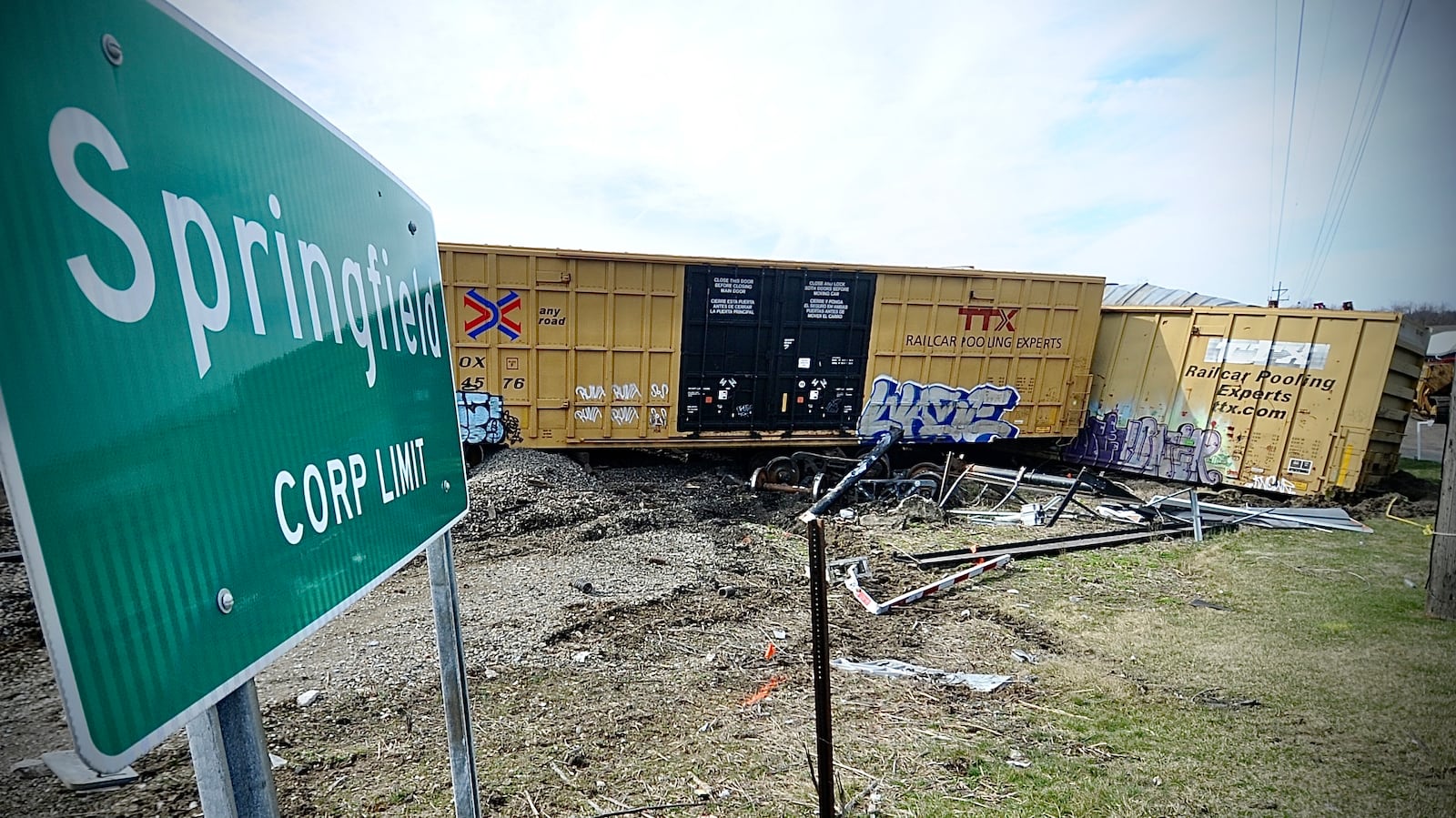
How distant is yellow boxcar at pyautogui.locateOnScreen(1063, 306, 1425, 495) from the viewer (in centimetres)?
912

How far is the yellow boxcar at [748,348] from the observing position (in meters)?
8.36

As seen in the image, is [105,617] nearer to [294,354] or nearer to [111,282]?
[111,282]

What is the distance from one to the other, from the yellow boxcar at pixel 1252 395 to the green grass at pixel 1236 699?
366 cm

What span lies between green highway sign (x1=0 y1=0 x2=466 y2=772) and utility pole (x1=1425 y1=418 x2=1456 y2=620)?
7932mm

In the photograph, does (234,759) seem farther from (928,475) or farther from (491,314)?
(928,475)

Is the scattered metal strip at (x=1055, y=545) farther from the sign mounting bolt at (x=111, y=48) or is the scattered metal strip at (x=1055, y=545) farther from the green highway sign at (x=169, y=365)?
the sign mounting bolt at (x=111, y=48)

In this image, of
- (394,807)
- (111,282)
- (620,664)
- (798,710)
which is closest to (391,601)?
(620,664)

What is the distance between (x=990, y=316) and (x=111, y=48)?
Result: 1077cm

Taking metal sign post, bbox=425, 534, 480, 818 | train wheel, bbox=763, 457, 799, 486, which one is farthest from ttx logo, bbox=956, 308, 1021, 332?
metal sign post, bbox=425, 534, 480, 818

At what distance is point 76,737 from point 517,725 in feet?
11.5

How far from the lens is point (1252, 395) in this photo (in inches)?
392

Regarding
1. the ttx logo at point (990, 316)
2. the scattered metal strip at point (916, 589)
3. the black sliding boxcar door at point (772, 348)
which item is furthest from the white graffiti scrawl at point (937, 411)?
the scattered metal strip at point (916, 589)

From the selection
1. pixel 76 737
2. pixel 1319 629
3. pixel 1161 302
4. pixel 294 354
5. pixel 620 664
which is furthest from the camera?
pixel 1161 302

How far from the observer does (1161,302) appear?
72.1 ft
